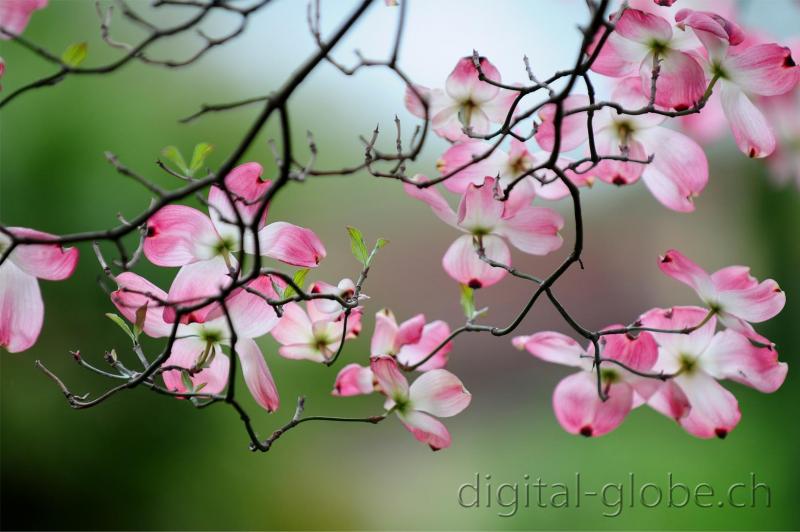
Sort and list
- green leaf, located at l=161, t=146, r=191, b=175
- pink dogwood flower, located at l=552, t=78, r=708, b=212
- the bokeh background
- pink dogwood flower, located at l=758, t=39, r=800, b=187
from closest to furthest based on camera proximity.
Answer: green leaf, located at l=161, t=146, r=191, b=175
pink dogwood flower, located at l=552, t=78, r=708, b=212
pink dogwood flower, located at l=758, t=39, r=800, b=187
the bokeh background

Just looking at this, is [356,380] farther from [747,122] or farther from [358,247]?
[747,122]

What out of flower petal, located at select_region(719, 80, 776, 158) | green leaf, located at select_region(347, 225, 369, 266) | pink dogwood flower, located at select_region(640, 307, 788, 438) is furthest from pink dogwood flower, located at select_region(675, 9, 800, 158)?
green leaf, located at select_region(347, 225, 369, 266)

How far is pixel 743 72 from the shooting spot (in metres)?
0.42

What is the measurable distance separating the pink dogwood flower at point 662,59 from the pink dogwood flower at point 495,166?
7cm

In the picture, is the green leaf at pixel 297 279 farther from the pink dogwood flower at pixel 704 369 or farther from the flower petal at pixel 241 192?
the pink dogwood flower at pixel 704 369

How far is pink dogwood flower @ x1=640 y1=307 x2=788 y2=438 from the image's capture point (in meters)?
0.44

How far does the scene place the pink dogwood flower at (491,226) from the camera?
0.46 metres

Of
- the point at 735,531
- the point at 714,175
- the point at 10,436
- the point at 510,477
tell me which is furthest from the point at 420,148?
the point at 714,175

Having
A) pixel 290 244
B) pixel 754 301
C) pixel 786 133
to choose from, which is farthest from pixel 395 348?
pixel 786 133

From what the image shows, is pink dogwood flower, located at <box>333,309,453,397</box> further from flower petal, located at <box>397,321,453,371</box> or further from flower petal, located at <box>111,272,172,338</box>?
flower petal, located at <box>111,272,172,338</box>

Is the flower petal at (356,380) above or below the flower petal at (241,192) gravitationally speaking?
below

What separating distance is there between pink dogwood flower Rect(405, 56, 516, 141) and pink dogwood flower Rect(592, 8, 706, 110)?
0.22 ft

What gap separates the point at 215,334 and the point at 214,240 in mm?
58

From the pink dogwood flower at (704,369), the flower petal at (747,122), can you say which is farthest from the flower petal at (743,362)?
the flower petal at (747,122)
